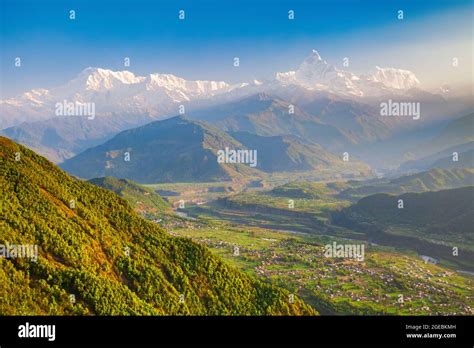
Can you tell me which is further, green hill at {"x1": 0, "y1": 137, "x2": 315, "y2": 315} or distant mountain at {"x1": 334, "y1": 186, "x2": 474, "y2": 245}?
distant mountain at {"x1": 334, "y1": 186, "x2": 474, "y2": 245}

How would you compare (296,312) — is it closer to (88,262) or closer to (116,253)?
(116,253)

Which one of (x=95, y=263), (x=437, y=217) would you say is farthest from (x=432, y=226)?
(x=95, y=263)

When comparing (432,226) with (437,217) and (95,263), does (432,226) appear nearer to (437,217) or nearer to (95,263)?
(437,217)

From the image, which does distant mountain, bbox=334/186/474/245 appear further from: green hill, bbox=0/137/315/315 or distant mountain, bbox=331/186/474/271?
green hill, bbox=0/137/315/315

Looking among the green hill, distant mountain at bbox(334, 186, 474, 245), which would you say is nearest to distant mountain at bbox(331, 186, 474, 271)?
distant mountain at bbox(334, 186, 474, 245)

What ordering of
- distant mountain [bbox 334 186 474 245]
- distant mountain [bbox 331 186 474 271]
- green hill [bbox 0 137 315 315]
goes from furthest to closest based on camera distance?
distant mountain [bbox 334 186 474 245] → distant mountain [bbox 331 186 474 271] → green hill [bbox 0 137 315 315]

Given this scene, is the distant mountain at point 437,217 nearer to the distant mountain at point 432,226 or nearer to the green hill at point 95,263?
the distant mountain at point 432,226

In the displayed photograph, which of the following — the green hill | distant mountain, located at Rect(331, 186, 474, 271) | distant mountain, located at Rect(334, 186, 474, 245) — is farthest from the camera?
distant mountain, located at Rect(334, 186, 474, 245)
